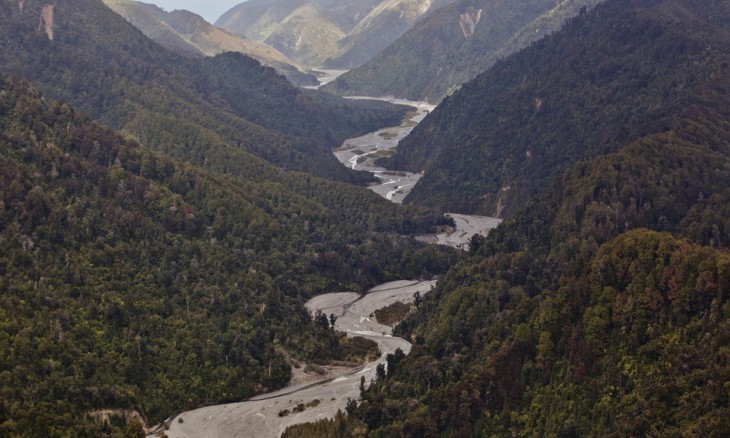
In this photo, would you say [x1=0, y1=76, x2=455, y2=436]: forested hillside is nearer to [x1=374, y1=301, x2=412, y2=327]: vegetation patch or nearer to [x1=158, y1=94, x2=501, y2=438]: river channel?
[x1=158, y1=94, x2=501, y2=438]: river channel

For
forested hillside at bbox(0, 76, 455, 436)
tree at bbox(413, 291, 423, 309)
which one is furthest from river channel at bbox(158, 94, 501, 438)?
tree at bbox(413, 291, 423, 309)

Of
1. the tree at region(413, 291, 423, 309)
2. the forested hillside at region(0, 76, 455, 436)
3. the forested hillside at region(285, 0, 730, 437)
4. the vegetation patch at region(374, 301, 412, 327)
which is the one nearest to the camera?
the forested hillside at region(285, 0, 730, 437)

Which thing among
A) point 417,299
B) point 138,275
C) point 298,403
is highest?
point 138,275

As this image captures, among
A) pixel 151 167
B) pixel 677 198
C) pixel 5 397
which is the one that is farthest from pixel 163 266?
pixel 677 198

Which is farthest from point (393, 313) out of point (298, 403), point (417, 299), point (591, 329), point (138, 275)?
point (591, 329)

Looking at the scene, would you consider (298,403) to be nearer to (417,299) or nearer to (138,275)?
(138,275)
